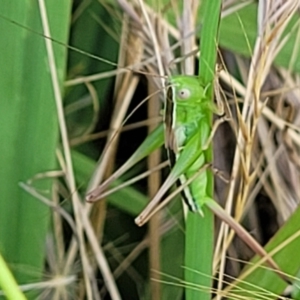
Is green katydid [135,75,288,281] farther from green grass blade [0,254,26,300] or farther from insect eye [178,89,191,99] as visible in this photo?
green grass blade [0,254,26,300]

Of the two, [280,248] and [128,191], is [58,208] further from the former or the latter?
[280,248]

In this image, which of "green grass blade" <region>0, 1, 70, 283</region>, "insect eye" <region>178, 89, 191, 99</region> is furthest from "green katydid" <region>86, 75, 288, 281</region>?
"green grass blade" <region>0, 1, 70, 283</region>

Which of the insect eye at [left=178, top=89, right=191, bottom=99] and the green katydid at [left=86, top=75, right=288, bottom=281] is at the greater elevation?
the insect eye at [left=178, top=89, right=191, bottom=99]

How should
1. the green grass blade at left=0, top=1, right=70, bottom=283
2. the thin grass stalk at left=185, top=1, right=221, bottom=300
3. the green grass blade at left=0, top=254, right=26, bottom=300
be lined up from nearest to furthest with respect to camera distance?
the green grass blade at left=0, top=254, right=26, bottom=300, the thin grass stalk at left=185, top=1, right=221, bottom=300, the green grass blade at left=0, top=1, right=70, bottom=283

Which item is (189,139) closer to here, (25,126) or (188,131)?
(188,131)

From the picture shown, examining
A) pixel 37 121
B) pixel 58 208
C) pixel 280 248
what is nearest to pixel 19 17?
pixel 37 121

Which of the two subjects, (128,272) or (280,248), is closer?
(280,248)

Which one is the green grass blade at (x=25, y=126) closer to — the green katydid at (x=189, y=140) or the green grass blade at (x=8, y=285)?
the green katydid at (x=189, y=140)

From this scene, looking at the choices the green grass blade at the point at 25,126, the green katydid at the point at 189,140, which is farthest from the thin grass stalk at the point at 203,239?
the green grass blade at the point at 25,126

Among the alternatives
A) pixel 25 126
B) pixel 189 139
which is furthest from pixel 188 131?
pixel 25 126
